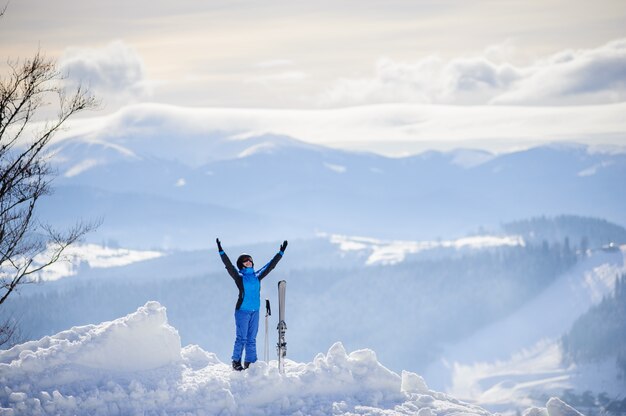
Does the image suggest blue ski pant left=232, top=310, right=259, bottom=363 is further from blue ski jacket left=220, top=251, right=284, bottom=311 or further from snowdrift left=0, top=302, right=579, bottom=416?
snowdrift left=0, top=302, right=579, bottom=416

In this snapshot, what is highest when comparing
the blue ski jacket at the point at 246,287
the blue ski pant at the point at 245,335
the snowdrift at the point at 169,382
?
the blue ski jacket at the point at 246,287

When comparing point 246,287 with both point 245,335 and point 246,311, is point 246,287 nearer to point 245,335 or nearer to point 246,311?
point 246,311

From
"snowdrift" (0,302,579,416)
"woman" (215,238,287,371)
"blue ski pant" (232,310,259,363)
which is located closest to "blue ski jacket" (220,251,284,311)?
"woman" (215,238,287,371)

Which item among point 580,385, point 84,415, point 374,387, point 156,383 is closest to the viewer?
point 84,415

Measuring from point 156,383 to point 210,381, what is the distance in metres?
1.08

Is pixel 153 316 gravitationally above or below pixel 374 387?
above

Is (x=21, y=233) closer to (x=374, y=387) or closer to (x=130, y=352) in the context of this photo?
(x=130, y=352)

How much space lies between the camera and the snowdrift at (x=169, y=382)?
18.8 meters

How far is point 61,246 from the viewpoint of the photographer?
22.0 metres

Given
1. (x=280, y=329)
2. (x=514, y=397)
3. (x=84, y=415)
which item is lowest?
(x=514, y=397)

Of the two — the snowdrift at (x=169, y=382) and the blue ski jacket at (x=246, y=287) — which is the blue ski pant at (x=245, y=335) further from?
the snowdrift at (x=169, y=382)

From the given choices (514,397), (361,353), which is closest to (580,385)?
(514,397)

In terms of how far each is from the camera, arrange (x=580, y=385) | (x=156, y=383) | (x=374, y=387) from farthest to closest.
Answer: (x=580, y=385) < (x=374, y=387) < (x=156, y=383)

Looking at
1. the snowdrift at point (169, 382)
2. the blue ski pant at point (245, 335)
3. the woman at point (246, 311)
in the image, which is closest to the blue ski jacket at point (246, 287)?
the woman at point (246, 311)
